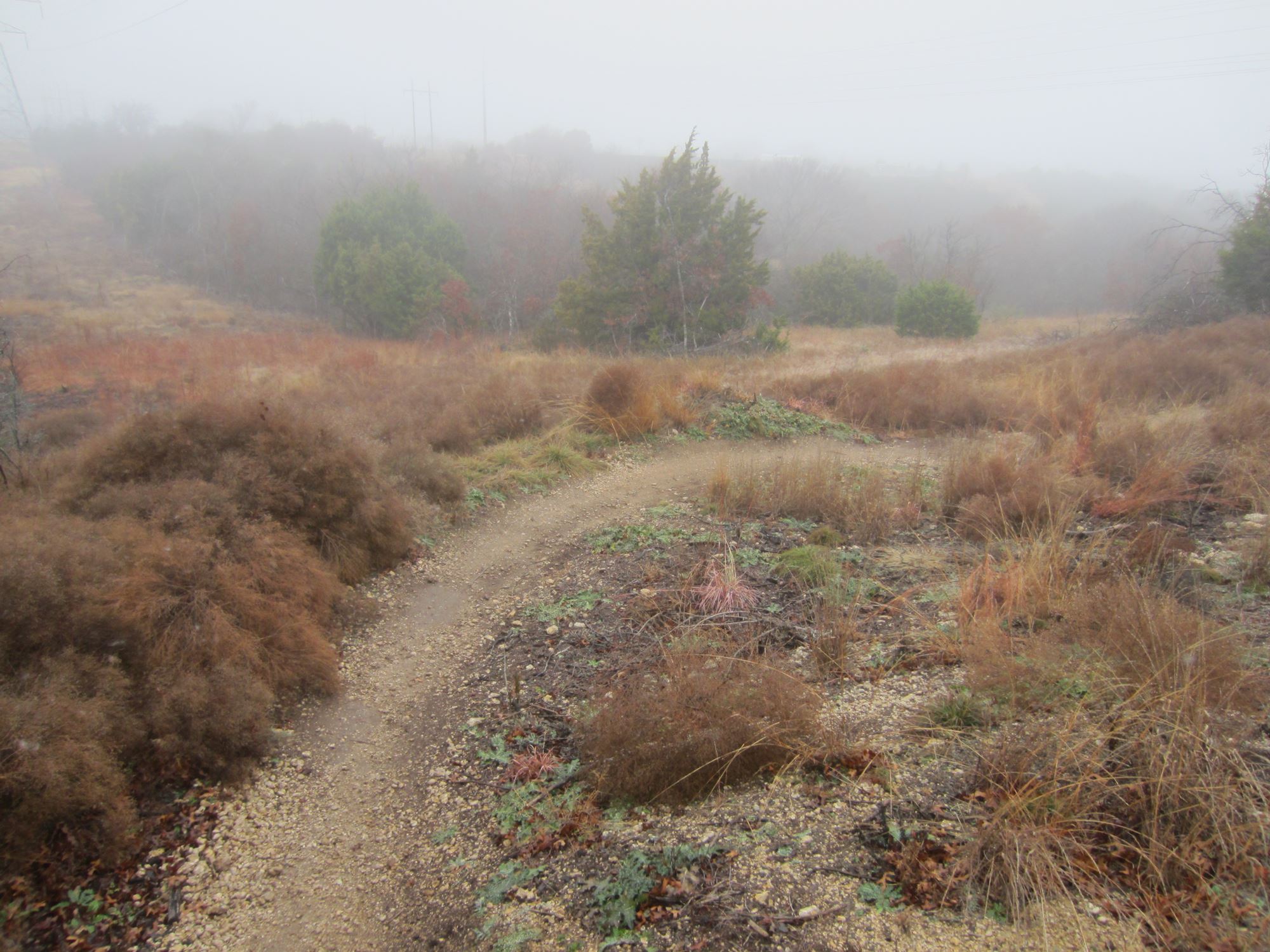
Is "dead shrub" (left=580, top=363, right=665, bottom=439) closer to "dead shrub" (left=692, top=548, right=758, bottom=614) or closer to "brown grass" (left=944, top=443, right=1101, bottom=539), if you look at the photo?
"brown grass" (left=944, top=443, right=1101, bottom=539)

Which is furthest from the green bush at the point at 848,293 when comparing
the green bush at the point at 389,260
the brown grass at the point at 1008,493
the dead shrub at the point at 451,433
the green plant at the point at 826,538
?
the green plant at the point at 826,538

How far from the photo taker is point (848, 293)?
1142 inches

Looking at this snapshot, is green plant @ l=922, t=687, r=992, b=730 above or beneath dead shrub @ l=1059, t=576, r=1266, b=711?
beneath

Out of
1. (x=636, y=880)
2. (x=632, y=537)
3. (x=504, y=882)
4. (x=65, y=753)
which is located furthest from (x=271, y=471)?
(x=636, y=880)

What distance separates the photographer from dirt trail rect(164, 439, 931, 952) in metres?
2.43

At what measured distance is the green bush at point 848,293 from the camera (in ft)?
95.2

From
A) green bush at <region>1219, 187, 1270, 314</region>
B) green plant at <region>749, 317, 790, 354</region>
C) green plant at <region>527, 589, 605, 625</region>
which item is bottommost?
green plant at <region>527, 589, 605, 625</region>

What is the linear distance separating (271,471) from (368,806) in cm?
264

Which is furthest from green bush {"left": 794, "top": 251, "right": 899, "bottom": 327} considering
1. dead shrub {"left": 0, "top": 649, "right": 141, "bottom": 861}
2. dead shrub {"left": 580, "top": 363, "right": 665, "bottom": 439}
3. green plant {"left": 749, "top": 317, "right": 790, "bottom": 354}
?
dead shrub {"left": 0, "top": 649, "right": 141, "bottom": 861}

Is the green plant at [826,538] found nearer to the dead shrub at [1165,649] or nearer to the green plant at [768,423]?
the dead shrub at [1165,649]

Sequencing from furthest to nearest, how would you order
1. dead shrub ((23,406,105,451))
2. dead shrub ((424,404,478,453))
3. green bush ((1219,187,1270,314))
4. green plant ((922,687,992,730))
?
green bush ((1219,187,1270,314)), dead shrub ((23,406,105,451)), dead shrub ((424,404,478,453)), green plant ((922,687,992,730))

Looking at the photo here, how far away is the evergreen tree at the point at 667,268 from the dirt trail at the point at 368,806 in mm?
13312

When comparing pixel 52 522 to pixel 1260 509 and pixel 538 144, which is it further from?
pixel 538 144

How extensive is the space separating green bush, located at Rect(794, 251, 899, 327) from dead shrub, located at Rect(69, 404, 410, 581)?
2668 cm
